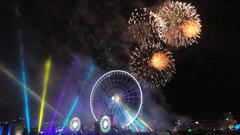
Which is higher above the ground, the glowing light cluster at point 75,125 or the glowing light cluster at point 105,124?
the glowing light cluster at point 75,125

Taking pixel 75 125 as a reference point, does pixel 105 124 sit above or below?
below

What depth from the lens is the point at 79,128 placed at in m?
62.3

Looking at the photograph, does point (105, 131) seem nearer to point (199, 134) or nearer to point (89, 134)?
point (89, 134)

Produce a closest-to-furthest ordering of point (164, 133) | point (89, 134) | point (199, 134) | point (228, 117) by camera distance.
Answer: point (199, 134)
point (164, 133)
point (89, 134)
point (228, 117)

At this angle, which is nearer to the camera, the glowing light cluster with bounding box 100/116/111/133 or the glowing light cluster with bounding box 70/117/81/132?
the glowing light cluster with bounding box 100/116/111/133

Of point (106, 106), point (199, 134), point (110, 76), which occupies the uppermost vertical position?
point (110, 76)

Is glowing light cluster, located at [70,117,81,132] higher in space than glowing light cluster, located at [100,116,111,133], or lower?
higher

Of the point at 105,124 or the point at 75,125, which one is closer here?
the point at 105,124

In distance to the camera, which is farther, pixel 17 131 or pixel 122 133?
pixel 122 133

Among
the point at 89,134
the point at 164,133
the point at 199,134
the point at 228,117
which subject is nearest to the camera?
the point at 199,134

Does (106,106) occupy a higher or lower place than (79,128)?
higher

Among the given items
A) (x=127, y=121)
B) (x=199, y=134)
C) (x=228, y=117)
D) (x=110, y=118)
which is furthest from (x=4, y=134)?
(x=228, y=117)

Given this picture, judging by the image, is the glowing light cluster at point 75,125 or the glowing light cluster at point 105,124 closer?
the glowing light cluster at point 105,124

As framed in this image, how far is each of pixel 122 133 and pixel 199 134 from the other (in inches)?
656
